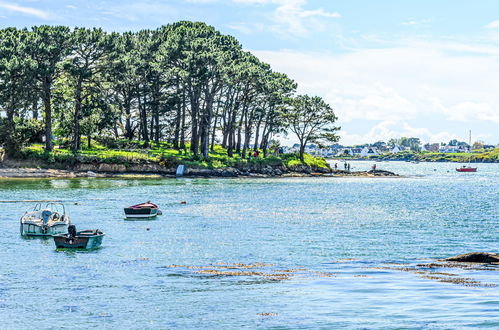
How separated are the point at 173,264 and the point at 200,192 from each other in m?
47.9

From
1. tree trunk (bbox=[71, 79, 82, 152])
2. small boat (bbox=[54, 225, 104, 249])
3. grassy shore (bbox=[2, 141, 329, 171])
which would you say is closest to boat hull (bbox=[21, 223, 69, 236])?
small boat (bbox=[54, 225, 104, 249])

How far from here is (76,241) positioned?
38.2 meters

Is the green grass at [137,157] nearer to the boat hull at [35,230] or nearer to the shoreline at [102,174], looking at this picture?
the shoreline at [102,174]

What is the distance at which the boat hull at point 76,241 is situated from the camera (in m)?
38.1

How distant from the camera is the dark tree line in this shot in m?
99.6

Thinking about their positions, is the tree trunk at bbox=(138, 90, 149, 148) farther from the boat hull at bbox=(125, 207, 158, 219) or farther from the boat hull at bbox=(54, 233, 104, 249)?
the boat hull at bbox=(54, 233, 104, 249)

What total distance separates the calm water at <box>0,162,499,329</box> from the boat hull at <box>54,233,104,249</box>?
0.74 meters

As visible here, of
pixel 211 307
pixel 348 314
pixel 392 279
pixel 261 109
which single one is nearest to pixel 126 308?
pixel 211 307

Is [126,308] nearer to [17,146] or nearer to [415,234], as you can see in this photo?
[415,234]

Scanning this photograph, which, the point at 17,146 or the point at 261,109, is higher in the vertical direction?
the point at 261,109

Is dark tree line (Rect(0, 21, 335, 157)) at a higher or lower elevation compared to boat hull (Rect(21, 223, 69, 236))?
higher

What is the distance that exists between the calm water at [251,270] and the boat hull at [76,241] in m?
0.74

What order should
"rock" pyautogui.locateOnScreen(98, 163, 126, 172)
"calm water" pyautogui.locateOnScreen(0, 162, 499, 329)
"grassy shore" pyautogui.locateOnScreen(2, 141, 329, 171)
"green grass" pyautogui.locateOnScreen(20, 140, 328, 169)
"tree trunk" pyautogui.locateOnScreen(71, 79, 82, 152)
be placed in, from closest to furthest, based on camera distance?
"calm water" pyautogui.locateOnScreen(0, 162, 499, 329)
"grassy shore" pyautogui.locateOnScreen(2, 141, 329, 171)
"green grass" pyautogui.locateOnScreen(20, 140, 328, 169)
"rock" pyautogui.locateOnScreen(98, 163, 126, 172)
"tree trunk" pyautogui.locateOnScreen(71, 79, 82, 152)

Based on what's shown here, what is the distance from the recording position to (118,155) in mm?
105562
